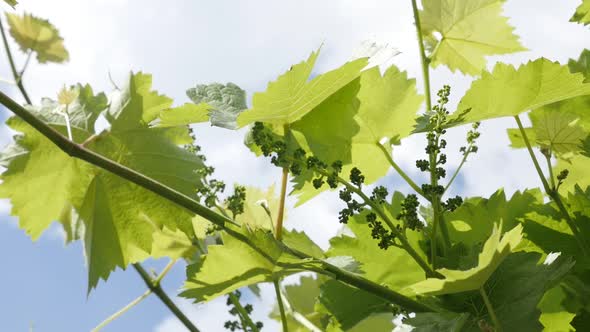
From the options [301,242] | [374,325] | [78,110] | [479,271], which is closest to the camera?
[479,271]

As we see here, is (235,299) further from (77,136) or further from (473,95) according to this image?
(473,95)

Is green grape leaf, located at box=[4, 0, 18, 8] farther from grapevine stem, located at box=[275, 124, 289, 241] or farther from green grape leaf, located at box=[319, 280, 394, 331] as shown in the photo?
green grape leaf, located at box=[319, 280, 394, 331]

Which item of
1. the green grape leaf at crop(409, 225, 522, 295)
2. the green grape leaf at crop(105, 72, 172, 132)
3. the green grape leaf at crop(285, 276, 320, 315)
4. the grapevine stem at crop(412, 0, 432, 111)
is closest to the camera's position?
the green grape leaf at crop(409, 225, 522, 295)

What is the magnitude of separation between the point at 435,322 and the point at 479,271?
0.11m

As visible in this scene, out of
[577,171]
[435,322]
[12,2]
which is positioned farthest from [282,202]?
[577,171]

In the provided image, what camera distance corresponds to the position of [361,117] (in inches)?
43.5

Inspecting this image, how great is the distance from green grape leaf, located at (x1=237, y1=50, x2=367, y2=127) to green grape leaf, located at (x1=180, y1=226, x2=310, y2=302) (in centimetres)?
19

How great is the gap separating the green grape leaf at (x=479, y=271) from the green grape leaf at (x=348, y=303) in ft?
0.91

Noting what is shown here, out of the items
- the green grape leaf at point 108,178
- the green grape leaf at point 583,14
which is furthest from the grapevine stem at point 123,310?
the green grape leaf at point 583,14

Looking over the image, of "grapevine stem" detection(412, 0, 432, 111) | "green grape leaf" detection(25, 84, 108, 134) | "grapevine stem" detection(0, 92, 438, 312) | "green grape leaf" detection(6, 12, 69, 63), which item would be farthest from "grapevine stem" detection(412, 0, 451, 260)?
"green grape leaf" detection(6, 12, 69, 63)

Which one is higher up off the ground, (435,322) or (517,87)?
(517,87)

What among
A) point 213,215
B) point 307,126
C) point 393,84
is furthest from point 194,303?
point 393,84

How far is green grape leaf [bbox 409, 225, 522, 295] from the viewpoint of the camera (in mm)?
797

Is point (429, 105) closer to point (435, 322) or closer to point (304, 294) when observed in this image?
point (435, 322)
